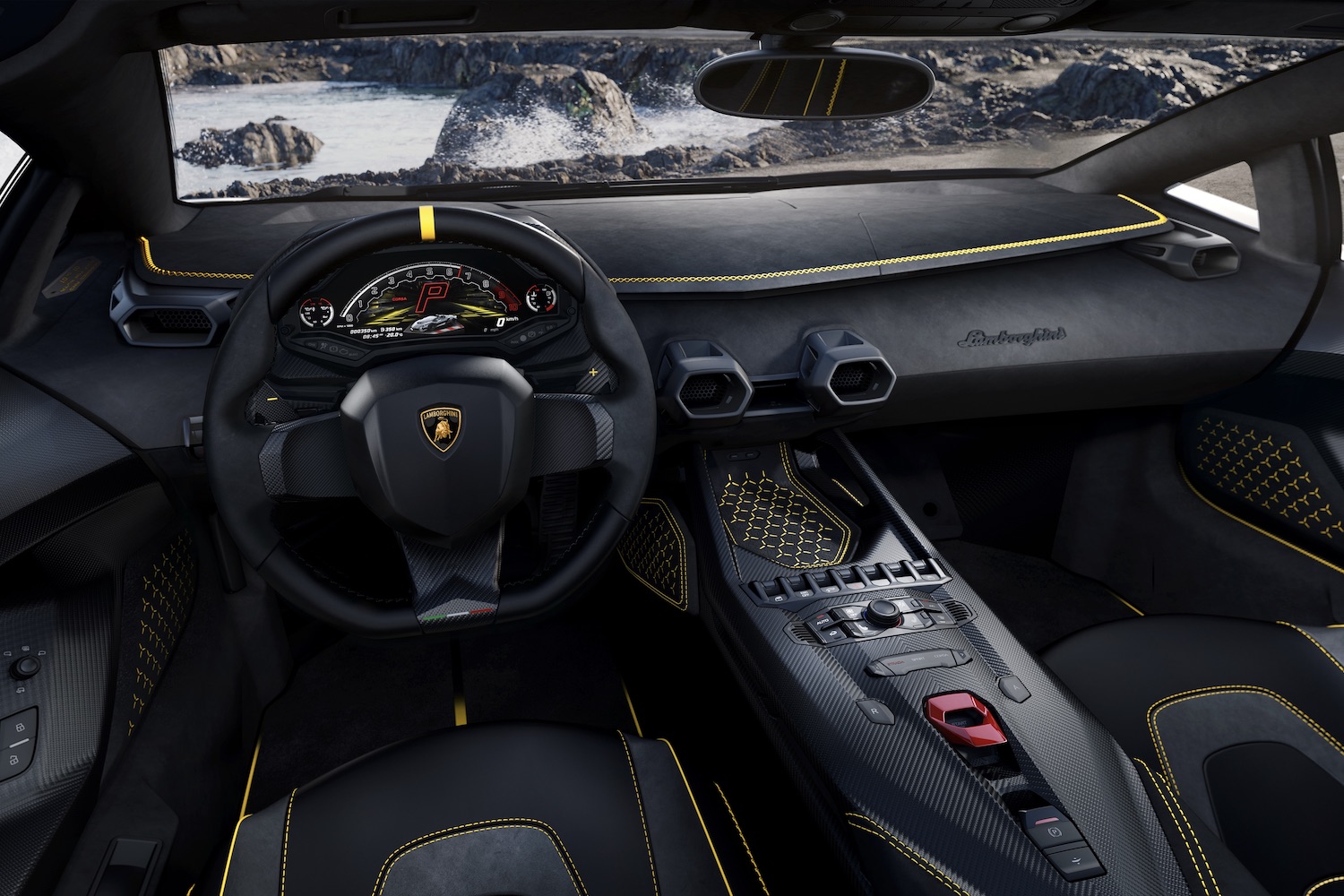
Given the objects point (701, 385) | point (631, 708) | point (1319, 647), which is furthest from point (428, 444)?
point (1319, 647)

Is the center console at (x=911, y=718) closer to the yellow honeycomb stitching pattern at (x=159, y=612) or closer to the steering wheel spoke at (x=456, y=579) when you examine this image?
the steering wheel spoke at (x=456, y=579)

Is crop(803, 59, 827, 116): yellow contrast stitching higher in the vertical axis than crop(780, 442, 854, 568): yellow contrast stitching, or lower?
higher

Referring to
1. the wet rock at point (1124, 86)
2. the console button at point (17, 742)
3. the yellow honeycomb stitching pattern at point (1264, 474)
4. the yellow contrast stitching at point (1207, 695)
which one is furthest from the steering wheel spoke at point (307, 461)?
the yellow honeycomb stitching pattern at point (1264, 474)

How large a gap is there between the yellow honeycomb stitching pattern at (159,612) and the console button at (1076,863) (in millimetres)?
1570

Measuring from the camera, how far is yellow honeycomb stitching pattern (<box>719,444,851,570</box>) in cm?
197

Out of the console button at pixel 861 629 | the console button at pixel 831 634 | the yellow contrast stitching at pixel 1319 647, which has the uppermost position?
the console button at pixel 861 629

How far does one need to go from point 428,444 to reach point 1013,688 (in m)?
1.03

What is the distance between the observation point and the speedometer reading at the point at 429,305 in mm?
1494

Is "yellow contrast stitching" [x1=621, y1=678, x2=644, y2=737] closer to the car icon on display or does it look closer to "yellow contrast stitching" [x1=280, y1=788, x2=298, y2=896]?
"yellow contrast stitching" [x1=280, y1=788, x2=298, y2=896]

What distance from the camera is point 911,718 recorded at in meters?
1.44

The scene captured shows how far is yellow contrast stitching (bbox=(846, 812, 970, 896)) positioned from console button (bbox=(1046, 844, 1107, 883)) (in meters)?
0.13

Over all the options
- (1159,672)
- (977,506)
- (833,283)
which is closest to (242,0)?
(833,283)

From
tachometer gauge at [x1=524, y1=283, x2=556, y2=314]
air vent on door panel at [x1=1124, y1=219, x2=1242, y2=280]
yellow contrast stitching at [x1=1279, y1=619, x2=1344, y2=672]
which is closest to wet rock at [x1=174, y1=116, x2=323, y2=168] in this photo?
tachometer gauge at [x1=524, y1=283, x2=556, y2=314]

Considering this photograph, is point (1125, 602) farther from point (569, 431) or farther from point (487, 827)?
point (487, 827)
